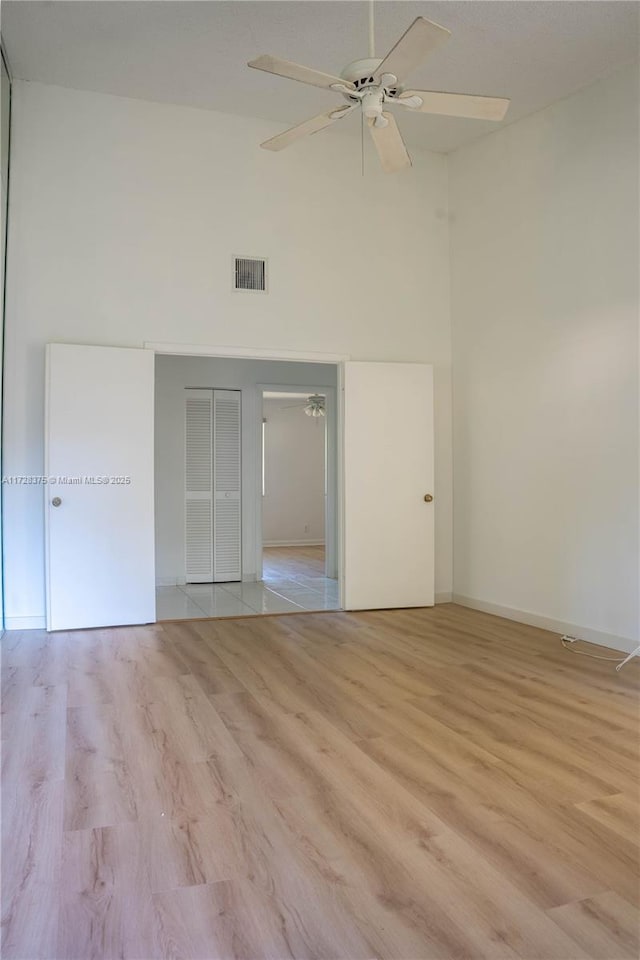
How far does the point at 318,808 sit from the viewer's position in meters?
2.42

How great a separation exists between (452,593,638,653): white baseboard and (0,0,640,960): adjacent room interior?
0.08ft

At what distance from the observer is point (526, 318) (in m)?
5.54

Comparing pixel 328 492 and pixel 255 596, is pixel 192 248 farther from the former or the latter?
pixel 328 492

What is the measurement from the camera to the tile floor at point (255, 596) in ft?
19.9

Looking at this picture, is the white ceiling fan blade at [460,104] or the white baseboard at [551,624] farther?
the white baseboard at [551,624]

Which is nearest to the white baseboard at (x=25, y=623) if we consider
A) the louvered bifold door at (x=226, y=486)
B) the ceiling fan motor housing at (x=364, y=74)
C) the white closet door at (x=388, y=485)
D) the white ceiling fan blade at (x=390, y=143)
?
the white closet door at (x=388, y=485)

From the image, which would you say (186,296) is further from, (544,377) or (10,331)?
(544,377)

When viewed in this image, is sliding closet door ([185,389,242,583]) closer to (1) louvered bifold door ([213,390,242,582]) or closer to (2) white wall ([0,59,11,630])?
(1) louvered bifold door ([213,390,242,582])

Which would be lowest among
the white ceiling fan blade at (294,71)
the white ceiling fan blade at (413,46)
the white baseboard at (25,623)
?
the white baseboard at (25,623)

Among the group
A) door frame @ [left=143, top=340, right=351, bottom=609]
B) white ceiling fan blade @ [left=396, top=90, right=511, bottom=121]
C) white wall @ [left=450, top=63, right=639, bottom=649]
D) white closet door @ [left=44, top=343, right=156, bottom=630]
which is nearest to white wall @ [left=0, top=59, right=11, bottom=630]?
white closet door @ [left=44, top=343, right=156, bottom=630]

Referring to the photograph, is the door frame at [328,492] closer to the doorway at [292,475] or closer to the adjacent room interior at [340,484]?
the adjacent room interior at [340,484]

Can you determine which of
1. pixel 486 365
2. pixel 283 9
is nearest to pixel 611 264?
pixel 486 365

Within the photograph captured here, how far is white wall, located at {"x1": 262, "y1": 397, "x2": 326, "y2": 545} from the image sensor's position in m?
12.9

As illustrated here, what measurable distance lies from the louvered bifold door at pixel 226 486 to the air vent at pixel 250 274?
2.28m
